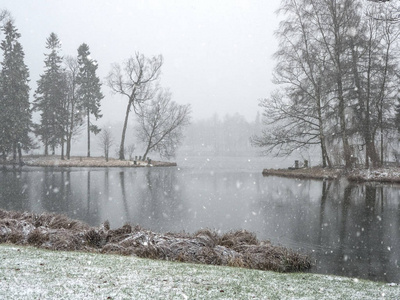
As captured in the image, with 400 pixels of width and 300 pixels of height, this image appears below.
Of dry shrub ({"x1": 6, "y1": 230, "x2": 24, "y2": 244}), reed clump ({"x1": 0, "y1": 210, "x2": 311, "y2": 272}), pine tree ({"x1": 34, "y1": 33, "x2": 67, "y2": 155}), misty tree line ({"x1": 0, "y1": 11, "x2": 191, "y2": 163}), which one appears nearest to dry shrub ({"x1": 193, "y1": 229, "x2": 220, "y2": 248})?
reed clump ({"x1": 0, "y1": 210, "x2": 311, "y2": 272})

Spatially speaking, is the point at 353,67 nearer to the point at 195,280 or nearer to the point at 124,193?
the point at 124,193

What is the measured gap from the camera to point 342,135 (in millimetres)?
22141

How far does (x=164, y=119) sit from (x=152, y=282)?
117 ft

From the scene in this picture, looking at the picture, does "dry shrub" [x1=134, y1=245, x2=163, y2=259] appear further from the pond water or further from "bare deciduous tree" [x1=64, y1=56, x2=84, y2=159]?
"bare deciduous tree" [x1=64, y1=56, x2=84, y2=159]

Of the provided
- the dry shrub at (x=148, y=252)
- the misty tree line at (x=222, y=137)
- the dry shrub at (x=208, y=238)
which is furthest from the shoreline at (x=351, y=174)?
the misty tree line at (x=222, y=137)

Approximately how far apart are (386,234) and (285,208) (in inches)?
157

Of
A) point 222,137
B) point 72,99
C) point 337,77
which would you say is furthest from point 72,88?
point 222,137

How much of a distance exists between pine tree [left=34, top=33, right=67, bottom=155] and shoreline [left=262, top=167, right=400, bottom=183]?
26592mm

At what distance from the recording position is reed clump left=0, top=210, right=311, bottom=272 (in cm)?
638

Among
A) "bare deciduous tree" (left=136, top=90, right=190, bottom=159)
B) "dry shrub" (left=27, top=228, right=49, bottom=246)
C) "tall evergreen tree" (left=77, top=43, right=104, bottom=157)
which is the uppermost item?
"tall evergreen tree" (left=77, top=43, right=104, bottom=157)

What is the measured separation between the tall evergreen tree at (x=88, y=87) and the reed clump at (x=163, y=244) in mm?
34380

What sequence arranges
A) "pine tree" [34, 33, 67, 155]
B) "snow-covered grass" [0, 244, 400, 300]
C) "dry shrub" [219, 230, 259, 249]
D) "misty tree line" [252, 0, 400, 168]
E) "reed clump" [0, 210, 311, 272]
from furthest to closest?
"pine tree" [34, 33, 67, 155] → "misty tree line" [252, 0, 400, 168] → "dry shrub" [219, 230, 259, 249] → "reed clump" [0, 210, 311, 272] → "snow-covered grass" [0, 244, 400, 300]

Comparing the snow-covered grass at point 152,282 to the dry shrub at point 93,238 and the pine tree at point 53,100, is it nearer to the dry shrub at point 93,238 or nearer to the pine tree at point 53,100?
the dry shrub at point 93,238

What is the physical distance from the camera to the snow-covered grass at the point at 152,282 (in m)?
4.15
